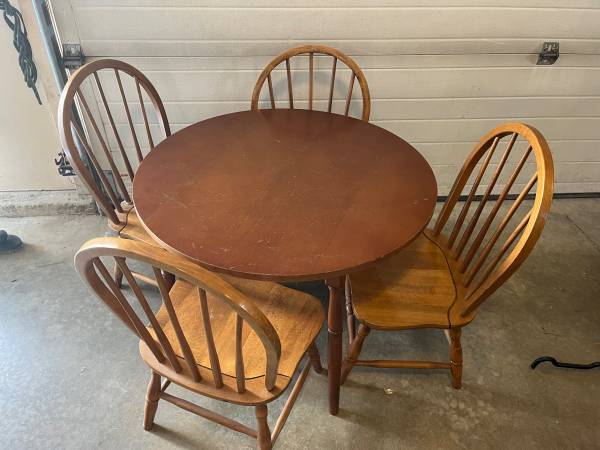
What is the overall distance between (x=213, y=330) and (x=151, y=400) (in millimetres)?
411

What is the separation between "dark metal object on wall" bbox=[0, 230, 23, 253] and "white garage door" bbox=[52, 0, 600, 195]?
84 centimetres

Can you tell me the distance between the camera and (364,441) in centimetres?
143

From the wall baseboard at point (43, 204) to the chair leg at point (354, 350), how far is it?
1.73 m

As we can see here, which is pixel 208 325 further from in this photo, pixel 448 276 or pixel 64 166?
pixel 64 166

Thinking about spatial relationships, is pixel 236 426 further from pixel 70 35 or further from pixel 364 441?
pixel 70 35

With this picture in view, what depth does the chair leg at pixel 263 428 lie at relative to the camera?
3.85 ft

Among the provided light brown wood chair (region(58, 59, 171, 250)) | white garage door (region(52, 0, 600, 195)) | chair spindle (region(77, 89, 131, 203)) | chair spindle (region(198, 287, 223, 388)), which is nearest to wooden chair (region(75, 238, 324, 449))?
chair spindle (region(198, 287, 223, 388))

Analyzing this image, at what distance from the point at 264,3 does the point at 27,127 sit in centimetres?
142

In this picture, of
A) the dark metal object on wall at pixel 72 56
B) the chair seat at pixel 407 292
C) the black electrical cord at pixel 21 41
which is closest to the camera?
the chair seat at pixel 407 292

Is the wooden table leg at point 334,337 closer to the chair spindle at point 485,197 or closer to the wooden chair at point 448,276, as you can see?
the wooden chair at point 448,276

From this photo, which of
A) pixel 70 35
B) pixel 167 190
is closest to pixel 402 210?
pixel 167 190

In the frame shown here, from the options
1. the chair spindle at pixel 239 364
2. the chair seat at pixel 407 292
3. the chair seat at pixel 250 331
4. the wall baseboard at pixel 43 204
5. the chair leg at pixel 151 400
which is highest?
the chair spindle at pixel 239 364

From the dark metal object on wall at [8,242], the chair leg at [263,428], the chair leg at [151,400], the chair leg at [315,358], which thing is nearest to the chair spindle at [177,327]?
the chair leg at [263,428]

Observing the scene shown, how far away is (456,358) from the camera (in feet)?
4.87
